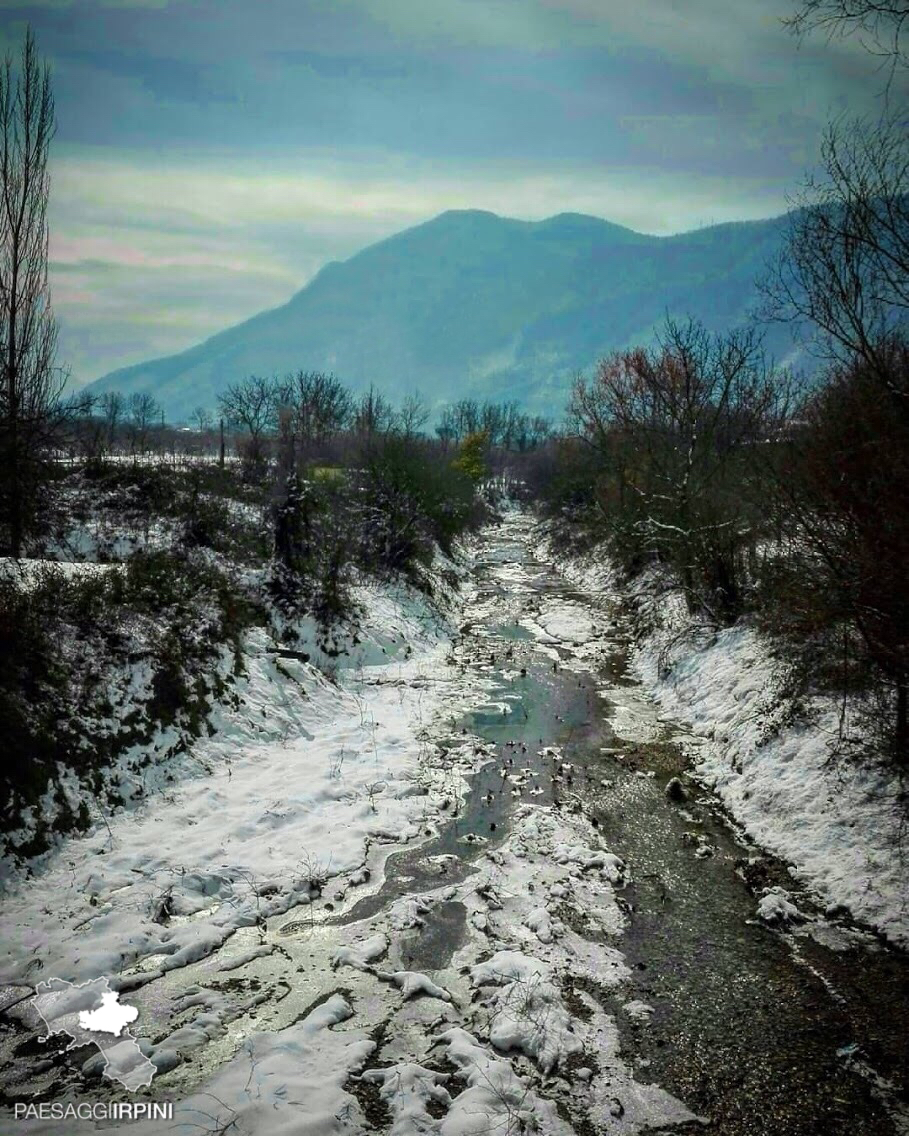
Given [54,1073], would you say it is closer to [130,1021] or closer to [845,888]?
[130,1021]

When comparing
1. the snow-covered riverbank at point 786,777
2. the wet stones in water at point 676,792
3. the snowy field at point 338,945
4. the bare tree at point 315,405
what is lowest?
the snowy field at point 338,945

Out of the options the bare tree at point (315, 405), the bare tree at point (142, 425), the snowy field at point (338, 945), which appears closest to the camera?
the snowy field at point (338, 945)

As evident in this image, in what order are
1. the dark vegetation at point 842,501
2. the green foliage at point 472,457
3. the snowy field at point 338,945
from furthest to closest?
the green foliage at point 472,457, the dark vegetation at point 842,501, the snowy field at point 338,945

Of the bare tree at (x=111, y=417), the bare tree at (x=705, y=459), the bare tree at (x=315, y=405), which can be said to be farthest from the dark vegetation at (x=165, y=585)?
the bare tree at (x=315, y=405)

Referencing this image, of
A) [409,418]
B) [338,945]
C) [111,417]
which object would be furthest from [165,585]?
[111,417]

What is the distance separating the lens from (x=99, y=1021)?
629cm

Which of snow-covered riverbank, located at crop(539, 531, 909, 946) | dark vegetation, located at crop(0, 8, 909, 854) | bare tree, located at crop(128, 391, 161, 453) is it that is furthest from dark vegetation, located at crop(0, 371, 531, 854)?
bare tree, located at crop(128, 391, 161, 453)

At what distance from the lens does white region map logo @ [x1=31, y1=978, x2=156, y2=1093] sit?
5.75 metres

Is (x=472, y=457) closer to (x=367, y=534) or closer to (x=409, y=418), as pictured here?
(x=409, y=418)

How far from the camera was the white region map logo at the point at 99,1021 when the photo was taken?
5.75 metres

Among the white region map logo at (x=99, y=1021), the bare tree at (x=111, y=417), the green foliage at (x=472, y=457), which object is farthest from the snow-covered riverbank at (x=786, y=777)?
the green foliage at (x=472, y=457)

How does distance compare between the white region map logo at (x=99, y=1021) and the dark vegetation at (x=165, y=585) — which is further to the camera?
the dark vegetation at (x=165, y=585)

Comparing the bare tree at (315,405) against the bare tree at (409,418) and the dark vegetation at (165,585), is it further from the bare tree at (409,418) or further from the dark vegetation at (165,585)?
the dark vegetation at (165,585)

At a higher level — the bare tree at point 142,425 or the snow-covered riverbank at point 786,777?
the bare tree at point 142,425
